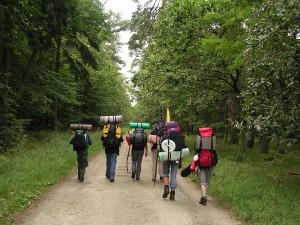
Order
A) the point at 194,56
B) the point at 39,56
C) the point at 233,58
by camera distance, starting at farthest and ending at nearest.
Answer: the point at 39,56, the point at 194,56, the point at 233,58

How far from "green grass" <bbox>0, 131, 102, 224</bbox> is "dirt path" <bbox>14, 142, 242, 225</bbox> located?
0.29 m

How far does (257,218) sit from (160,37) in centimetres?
1253

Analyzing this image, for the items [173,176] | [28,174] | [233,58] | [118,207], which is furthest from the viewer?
[233,58]

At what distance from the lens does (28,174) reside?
9719 mm

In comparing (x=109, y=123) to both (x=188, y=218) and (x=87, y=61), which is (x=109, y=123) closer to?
(x=188, y=218)

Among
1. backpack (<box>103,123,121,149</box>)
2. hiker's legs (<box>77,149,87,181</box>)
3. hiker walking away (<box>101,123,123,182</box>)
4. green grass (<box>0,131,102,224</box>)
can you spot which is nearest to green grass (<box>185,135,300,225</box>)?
hiker walking away (<box>101,123,123,182</box>)

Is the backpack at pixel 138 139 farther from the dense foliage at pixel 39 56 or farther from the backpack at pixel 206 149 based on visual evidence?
the dense foliage at pixel 39 56

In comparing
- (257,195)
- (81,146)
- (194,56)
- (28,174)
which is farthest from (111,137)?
(194,56)

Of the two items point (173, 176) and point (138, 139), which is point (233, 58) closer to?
point (138, 139)

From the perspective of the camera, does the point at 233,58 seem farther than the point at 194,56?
No

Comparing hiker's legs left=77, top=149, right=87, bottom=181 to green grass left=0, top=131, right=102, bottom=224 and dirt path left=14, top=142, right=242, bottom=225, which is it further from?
green grass left=0, top=131, right=102, bottom=224

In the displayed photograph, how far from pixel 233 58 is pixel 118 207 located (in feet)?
32.9

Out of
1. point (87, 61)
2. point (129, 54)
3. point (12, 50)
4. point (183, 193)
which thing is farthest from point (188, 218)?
point (129, 54)


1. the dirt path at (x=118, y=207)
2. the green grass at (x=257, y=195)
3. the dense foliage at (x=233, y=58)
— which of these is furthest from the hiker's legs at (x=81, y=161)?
the dense foliage at (x=233, y=58)
